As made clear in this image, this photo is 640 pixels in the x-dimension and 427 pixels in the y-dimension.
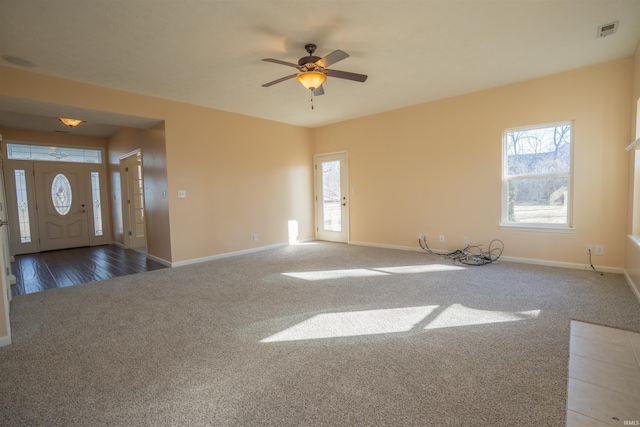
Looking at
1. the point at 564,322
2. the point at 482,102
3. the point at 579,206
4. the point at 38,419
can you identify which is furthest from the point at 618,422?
the point at 482,102

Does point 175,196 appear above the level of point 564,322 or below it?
above

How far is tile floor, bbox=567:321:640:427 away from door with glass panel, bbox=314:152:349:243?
4648mm

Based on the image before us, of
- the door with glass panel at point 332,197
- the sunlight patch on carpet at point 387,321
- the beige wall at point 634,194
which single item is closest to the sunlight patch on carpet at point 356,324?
the sunlight patch on carpet at point 387,321

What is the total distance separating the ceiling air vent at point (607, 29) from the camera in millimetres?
2934

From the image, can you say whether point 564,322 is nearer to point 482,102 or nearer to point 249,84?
point 482,102

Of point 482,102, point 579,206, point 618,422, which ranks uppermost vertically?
point 482,102

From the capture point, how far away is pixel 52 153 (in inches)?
260

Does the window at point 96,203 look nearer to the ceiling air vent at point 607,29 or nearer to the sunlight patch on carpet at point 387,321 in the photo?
the sunlight patch on carpet at point 387,321

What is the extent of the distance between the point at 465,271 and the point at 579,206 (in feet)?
5.73

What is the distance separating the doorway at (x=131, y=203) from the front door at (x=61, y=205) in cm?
117

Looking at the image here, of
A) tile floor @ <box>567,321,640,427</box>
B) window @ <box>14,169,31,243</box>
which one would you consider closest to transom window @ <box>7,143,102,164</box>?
window @ <box>14,169,31,243</box>

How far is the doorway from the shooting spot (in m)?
6.63

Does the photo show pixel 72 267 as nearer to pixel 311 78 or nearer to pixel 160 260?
pixel 160 260

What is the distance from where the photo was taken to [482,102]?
474 cm
